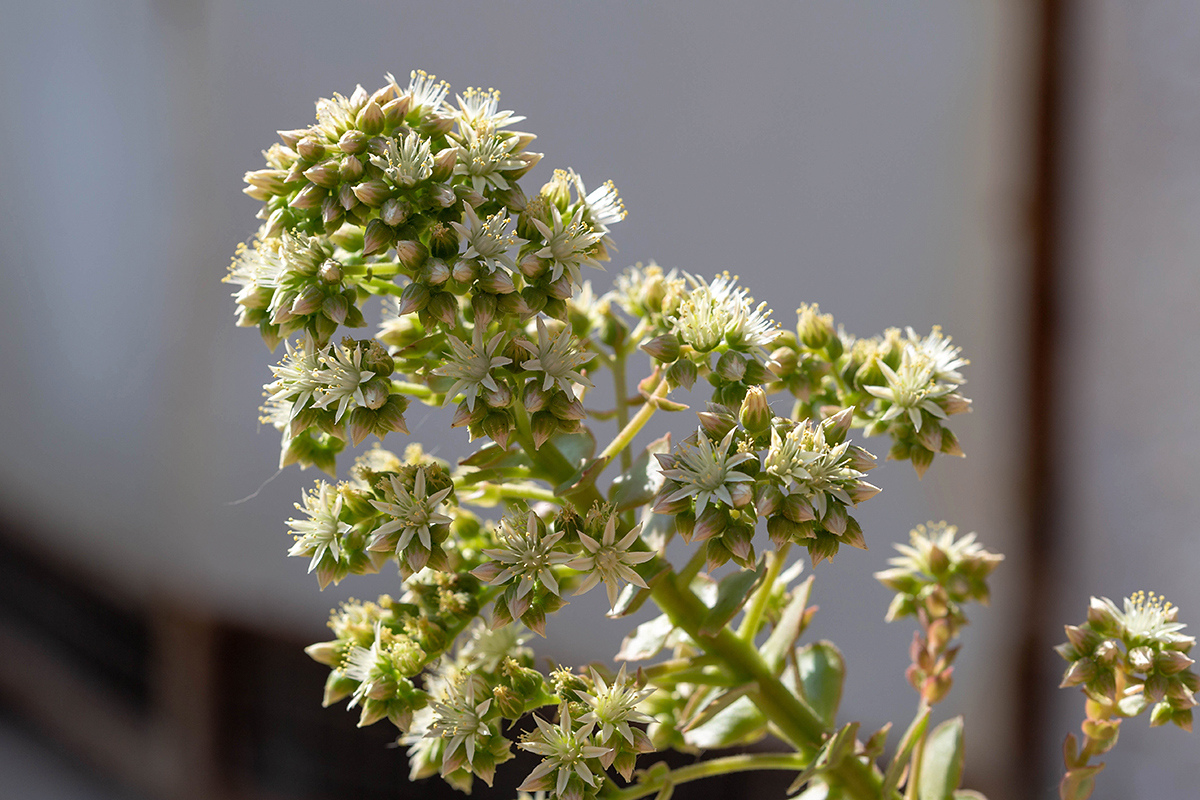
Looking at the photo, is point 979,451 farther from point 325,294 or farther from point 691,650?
point 325,294

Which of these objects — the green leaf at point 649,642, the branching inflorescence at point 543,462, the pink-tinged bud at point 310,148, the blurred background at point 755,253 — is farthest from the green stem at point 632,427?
the blurred background at point 755,253

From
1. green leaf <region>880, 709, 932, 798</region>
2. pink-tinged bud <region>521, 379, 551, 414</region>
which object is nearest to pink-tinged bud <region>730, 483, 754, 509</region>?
pink-tinged bud <region>521, 379, 551, 414</region>

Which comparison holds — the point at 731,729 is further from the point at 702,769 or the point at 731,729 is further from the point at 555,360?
the point at 555,360

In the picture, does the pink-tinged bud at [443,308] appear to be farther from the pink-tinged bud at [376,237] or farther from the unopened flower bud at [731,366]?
the unopened flower bud at [731,366]

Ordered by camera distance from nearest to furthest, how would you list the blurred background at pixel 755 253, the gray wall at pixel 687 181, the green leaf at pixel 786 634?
the green leaf at pixel 786 634, the blurred background at pixel 755 253, the gray wall at pixel 687 181

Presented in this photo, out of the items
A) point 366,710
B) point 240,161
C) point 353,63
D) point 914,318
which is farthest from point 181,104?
point 366,710

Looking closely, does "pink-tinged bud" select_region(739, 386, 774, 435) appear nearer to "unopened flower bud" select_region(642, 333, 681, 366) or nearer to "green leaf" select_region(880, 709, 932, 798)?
"unopened flower bud" select_region(642, 333, 681, 366)
